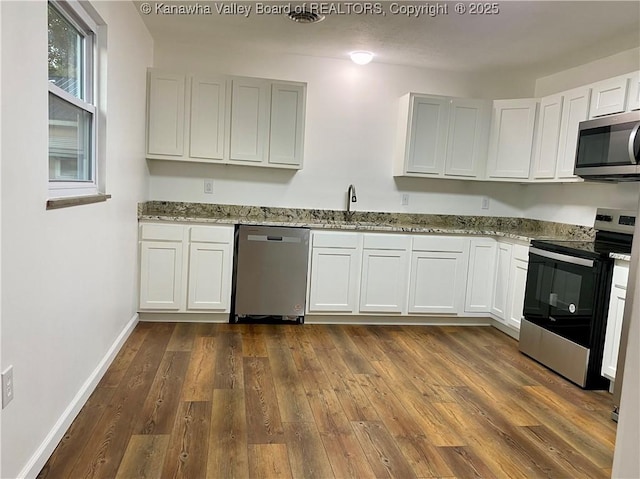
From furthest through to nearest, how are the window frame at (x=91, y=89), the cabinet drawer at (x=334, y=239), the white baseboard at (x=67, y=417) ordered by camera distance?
the cabinet drawer at (x=334, y=239) → the window frame at (x=91, y=89) → the white baseboard at (x=67, y=417)

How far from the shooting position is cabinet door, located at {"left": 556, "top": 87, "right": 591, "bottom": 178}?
3582 mm

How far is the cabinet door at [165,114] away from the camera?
12.7ft

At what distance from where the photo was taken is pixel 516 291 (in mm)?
Result: 3869

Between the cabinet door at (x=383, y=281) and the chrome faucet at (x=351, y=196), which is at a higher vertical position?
the chrome faucet at (x=351, y=196)

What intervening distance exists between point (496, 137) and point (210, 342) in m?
3.04

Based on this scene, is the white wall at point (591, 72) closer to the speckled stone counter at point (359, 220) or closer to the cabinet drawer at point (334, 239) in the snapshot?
the speckled stone counter at point (359, 220)

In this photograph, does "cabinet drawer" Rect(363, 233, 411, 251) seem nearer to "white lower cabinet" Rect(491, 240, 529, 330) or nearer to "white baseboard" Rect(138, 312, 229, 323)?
"white lower cabinet" Rect(491, 240, 529, 330)

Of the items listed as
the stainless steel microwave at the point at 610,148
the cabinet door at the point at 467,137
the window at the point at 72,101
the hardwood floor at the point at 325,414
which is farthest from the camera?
the cabinet door at the point at 467,137

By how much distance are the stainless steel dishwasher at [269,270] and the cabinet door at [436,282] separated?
37.9 inches

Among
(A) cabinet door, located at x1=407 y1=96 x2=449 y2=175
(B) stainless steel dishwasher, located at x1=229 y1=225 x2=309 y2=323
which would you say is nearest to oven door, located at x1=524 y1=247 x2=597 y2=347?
(A) cabinet door, located at x1=407 y1=96 x2=449 y2=175

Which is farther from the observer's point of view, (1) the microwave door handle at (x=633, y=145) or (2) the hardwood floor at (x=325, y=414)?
(1) the microwave door handle at (x=633, y=145)

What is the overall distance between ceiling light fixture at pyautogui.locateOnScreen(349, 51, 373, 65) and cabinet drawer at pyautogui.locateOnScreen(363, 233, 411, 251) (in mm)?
1484

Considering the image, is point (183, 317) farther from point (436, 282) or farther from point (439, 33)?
point (439, 33)

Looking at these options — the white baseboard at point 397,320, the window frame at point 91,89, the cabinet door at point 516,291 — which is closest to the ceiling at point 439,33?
the window frame at point 91,89
